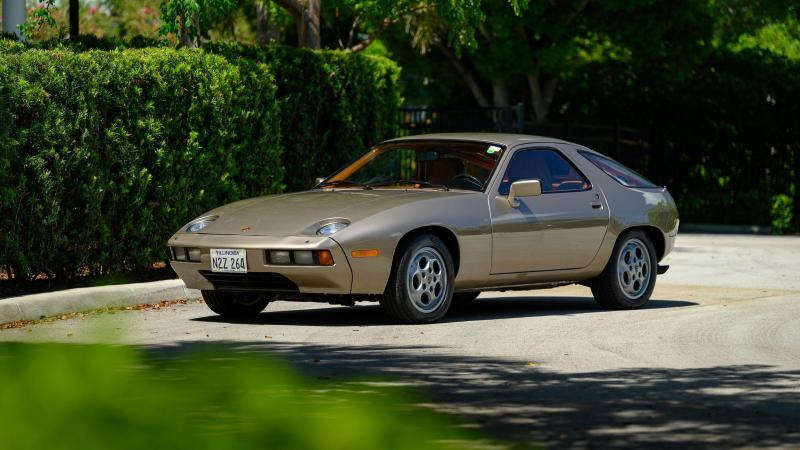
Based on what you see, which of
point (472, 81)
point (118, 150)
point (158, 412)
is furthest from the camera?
point (472, 81)

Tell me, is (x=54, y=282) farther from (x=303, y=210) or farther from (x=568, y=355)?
(x=568, y=355)

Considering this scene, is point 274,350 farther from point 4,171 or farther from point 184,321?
point 4,171

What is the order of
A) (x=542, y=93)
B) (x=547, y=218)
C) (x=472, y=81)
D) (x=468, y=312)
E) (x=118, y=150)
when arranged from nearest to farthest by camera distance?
(x=547, y=218)
(x=468, y=312)
(x=118, y=150)
(x=542, y=93)
(x=472, y=81)

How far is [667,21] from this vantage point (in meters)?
32.4

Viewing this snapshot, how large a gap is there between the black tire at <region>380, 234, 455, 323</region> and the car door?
0.61 metres

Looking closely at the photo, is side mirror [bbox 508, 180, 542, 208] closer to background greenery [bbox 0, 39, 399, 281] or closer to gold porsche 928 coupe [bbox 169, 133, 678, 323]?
gold porsche 928 coupe [bbox 169, 133, 678, 323]

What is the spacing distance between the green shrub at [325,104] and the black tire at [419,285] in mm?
5698

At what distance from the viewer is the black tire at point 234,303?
10914mm

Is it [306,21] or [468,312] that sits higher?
[306,21]

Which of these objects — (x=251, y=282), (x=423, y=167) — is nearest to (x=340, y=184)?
(x=423, y=167)

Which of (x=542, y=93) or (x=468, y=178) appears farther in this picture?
(x=542, y=93)

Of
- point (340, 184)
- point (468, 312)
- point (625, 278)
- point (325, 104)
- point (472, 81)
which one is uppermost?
point (472, 81)

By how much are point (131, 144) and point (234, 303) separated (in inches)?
99.8

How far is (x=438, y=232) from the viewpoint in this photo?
10625 millimetres
